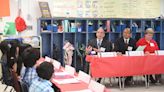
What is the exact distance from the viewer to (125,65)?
6.39 meters

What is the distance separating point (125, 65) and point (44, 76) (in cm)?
367

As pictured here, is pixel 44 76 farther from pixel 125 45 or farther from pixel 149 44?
pixel 149 44

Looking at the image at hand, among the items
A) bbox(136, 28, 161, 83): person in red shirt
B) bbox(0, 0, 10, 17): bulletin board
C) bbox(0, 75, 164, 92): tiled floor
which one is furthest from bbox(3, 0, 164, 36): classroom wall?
bbox(136, 28, 161, 83): person in red shirt

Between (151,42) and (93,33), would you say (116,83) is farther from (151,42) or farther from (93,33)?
(93,33)

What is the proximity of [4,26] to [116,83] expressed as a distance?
329 cm

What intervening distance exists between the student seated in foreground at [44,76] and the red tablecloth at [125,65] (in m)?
3.20

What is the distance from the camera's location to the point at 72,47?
8.34m

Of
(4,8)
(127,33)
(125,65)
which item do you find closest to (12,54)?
(125,65)

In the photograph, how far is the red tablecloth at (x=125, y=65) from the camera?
6.21m

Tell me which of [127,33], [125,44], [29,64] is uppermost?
[127,33]

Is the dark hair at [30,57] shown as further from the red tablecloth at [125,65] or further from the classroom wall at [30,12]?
the classroom wall at [30,12]

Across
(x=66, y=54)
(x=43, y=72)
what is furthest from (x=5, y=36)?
(x=43, y=72)

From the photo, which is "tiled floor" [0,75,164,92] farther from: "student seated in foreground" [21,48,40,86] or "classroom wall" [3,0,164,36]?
"student seated in foreground" [21,48,40,86]

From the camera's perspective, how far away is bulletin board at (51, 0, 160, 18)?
8.44 meters
